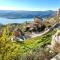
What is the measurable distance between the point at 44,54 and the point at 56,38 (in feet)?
3.22

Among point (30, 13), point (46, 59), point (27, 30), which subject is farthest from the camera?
point (30, 13)

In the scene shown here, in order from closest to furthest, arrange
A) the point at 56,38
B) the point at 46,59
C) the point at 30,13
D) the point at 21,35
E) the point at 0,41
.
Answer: the point at 0,41, the point at 46,59, the point at 56,38, the point at 21,35, the point at 30,13

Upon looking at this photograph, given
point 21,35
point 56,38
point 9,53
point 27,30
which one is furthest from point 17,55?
point 27,30

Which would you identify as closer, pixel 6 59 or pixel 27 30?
pixel 6 59

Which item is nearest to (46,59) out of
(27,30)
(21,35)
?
(21,35)

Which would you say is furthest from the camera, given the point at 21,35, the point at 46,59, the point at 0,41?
the point at 21,35

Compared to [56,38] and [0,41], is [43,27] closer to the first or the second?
[56,38]

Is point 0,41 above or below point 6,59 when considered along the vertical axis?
above

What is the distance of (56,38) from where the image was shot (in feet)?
26.0

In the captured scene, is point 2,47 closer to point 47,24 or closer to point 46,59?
point 46,59

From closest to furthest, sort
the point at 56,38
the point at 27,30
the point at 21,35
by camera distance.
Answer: the point at 56,38 < the point at 21,35 < the point at 27,30

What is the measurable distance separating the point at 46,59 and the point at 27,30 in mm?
7750

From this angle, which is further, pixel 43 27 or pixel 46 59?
pixel 43 27

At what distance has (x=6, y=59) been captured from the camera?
650 centimetres
